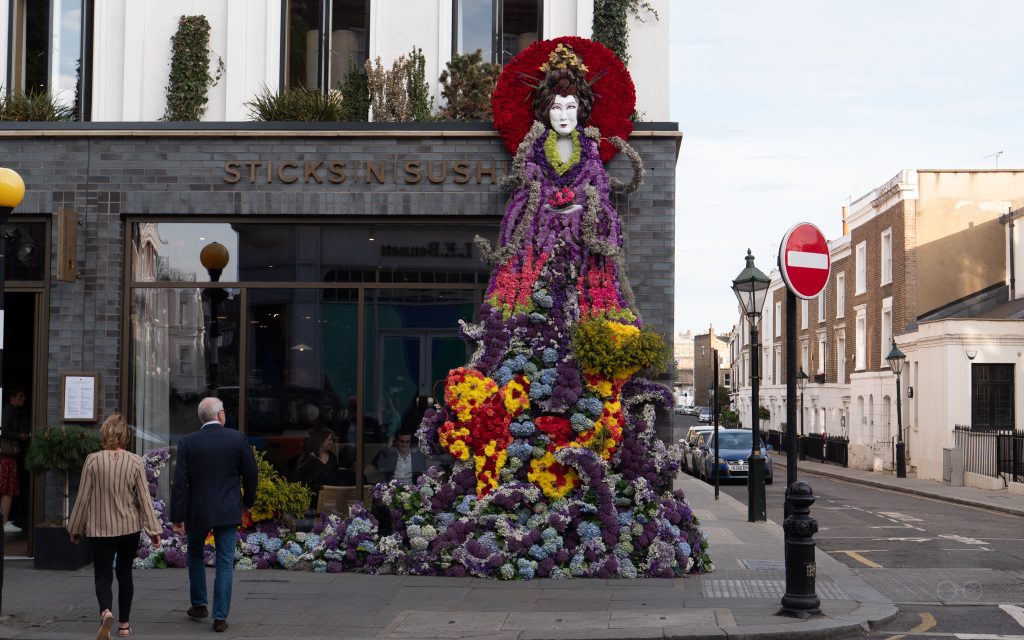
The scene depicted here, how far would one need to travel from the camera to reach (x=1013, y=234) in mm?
39125

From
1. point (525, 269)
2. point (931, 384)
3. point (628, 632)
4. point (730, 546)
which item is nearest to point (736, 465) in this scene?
point (931, 384)

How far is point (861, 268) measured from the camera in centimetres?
4903

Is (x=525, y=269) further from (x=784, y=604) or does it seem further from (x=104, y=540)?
(x=104, y=540)

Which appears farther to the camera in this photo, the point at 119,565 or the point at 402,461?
the point at 402,461

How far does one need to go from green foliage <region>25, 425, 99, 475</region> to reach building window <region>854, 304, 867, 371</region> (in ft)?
137

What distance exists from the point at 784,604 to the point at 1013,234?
33.5 metres

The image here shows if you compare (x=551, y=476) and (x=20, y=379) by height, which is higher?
(x=20, y=379)

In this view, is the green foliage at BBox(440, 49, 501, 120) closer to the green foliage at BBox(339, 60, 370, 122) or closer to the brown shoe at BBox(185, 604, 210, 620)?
the green foliage at BBox(339, 60, 370, 122)

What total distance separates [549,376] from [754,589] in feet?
9.60

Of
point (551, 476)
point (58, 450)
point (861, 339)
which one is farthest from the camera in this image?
point (861, 339)

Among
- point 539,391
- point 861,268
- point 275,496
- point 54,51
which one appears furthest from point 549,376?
point 861,268

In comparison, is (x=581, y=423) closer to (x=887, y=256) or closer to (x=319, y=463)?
(x=319, y=463)

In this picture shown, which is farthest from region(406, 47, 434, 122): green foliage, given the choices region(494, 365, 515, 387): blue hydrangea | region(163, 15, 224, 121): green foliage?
region(494, 365, 515, 387): blue hydrangea

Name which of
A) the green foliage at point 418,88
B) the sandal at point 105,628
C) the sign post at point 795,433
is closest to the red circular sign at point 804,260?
the sign post at point 795,433
